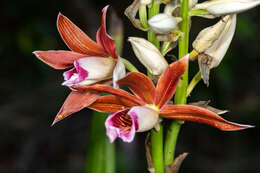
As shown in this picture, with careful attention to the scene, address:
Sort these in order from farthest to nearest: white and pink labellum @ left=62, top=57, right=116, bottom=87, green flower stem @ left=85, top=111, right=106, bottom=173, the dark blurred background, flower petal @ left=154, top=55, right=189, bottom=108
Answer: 1. the dark blurred background
2. green flower stem @ left=85, top=111, right=106, bottom=173
3. white and pink labellum @ left=62, top=57, right=116, bottom=87
4. flower petal @ left=154, top=55, right=189, bottom=108

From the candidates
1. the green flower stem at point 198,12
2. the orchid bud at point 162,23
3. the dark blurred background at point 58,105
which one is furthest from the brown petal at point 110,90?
the dark blurred background at point 58,105

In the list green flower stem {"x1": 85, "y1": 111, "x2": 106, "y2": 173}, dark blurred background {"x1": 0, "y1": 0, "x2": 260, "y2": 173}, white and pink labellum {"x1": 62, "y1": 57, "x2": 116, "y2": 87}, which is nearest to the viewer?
white and pink labellum {"x1": 62, "y1": 57, "x2": 116, "y2": 87}

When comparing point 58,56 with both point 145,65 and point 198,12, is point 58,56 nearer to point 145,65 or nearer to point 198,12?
point 145,65

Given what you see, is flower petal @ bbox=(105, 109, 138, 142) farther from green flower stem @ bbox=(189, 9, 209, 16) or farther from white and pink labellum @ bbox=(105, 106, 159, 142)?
green flower stem @ bbox=(189, 9, 209, 16)

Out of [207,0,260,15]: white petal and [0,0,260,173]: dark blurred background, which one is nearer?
[207,0,260,15]: white petal

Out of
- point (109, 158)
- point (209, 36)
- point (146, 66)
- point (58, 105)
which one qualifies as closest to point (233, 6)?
point (209, 36)

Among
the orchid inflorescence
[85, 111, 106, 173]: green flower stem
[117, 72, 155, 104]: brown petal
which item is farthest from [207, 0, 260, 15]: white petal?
[85, 111, 106, 173]: green flower stem

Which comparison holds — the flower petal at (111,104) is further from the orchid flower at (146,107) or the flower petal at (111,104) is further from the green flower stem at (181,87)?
the green flower stem at (181,87)

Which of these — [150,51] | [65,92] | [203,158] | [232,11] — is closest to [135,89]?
[150,51]
